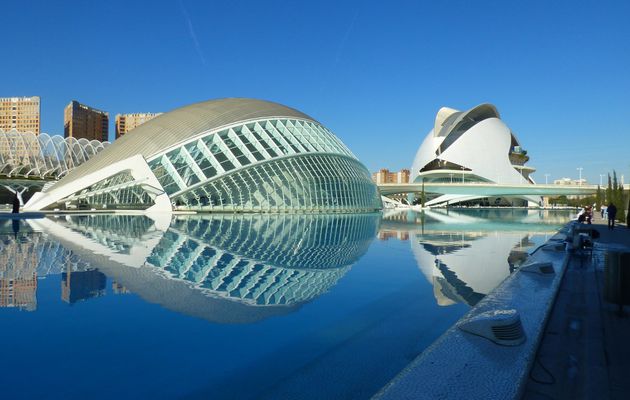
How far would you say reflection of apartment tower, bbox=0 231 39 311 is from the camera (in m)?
5.71

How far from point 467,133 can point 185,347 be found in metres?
76.8

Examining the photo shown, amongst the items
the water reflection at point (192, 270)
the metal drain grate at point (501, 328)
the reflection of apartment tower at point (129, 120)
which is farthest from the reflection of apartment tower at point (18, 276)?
the reflection of apartment tower at point (129, 120)

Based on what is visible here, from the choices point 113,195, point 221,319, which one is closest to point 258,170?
point 113,195

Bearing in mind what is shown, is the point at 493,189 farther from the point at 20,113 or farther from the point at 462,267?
the point at 20,113

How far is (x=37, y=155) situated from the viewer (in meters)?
54.8

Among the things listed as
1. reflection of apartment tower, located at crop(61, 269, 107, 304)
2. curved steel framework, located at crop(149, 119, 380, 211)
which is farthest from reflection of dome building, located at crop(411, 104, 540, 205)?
reflection of apartment tower, located at crop(61, 269, 107, 304)

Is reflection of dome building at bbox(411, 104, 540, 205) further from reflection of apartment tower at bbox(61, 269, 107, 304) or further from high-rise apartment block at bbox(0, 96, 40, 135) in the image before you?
high-rise apartment block at bbox(0, 96, 40, 135)

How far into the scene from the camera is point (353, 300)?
6.12m

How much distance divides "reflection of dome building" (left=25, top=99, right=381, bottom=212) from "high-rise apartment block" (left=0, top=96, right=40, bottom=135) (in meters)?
70.4

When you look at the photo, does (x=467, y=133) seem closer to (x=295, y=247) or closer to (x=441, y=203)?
(x=441, y=203)

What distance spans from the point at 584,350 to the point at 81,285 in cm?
657

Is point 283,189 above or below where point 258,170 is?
below

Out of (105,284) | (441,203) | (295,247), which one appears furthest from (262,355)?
(441,203)

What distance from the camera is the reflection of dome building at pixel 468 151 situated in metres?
74.1
